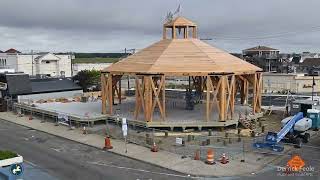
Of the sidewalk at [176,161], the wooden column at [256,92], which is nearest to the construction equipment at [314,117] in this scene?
the wooden column at [256,92]

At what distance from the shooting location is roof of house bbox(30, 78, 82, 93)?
61.4 metres

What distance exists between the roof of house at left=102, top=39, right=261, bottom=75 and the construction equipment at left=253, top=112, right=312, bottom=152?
833 centimetres

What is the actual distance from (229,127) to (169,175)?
15553 mm

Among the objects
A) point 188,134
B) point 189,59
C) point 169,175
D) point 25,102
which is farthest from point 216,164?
point 25,102

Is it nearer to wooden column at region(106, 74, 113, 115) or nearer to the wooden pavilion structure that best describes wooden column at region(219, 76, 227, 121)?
the wooden pavilion structure

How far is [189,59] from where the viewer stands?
135ft

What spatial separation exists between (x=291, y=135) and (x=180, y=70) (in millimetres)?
11898

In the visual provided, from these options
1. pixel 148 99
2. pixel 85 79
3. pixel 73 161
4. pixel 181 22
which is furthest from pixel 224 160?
pixel 85 79

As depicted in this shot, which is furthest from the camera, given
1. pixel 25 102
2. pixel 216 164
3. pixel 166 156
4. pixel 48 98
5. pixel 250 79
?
pixel 48 98

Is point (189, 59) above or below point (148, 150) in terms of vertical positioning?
above

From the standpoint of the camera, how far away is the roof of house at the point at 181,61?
1555 inches

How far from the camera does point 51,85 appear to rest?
209 feet

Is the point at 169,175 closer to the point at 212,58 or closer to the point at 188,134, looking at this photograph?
the point at 188,134

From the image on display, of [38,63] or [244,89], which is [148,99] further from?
[38,63]
